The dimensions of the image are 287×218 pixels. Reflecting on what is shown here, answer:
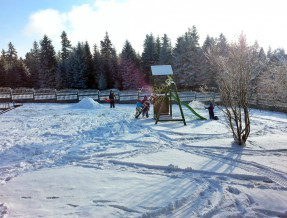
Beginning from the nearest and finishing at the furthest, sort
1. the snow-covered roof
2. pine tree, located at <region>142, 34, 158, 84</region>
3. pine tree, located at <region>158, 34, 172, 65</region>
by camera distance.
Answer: the snow-covered roof < pine tree, located at <region>158, 34, 172, 65</region> < pine tree, located at <region>142, 34, 158, 84</region>

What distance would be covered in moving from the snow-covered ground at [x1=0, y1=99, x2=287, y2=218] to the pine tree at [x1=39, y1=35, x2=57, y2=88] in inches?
1476

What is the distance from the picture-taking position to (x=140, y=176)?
3918 mm

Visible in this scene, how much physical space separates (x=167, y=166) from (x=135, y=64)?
128 ft

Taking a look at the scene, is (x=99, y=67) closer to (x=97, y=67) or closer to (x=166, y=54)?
(x=97, y=67)

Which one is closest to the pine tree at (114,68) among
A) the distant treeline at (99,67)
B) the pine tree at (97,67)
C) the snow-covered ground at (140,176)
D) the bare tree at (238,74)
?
the distant treeline at (99,67)

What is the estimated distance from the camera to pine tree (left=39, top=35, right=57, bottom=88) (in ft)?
133

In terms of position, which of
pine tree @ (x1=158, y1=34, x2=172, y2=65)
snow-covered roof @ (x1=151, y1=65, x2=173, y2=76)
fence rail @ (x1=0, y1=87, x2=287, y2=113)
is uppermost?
pine tree @ (x1=158, y1=34, x2=172, y2=65)

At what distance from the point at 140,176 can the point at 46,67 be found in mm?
43546

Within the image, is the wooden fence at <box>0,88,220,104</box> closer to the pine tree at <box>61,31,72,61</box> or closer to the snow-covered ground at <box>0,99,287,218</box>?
the snow-covered ground at <box>0,99,287,218</box>

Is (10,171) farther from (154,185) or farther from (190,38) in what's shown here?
(190,38)

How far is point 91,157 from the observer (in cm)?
496

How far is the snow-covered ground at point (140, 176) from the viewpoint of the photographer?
2.92 meters

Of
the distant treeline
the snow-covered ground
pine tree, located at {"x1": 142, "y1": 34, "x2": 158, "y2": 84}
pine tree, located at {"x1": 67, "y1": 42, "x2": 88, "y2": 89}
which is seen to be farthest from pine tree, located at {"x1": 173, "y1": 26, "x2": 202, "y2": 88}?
the snow-covered ground

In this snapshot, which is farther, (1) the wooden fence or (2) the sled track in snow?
(1) the wooden fence
